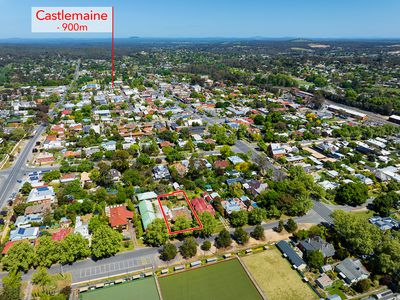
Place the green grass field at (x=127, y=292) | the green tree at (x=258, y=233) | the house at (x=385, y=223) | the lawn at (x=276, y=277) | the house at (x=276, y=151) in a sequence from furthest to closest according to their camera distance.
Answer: the house at (x=276, y=151) → the house at (x=385, y=223) → the green tree at (x=258, y=233) → the lawn at (x=276, y=277) → the green grass field at (x=127, y=292)

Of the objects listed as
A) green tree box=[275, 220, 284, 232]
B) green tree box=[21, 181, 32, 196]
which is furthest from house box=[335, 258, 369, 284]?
green tree box=[21, 181, 32, 196]

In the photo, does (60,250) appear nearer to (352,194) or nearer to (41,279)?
(41,279)

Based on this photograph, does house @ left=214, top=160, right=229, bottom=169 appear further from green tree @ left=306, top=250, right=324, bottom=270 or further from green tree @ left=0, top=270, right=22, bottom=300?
green tree @ left=0, top=270, right=22, bottom=300

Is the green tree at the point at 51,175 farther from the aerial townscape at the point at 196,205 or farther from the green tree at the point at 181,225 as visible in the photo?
the green tree at the point at 181,225

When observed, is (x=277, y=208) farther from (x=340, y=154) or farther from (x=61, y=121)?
(x=61, y=121)

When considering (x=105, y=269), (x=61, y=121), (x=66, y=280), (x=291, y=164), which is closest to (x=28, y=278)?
(x=66, y=280)

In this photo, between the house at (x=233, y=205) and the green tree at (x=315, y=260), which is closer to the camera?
the green tree at (x=315, y=260)

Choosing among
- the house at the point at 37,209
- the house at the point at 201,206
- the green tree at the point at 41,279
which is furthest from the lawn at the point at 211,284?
the house at the point at 37,209
